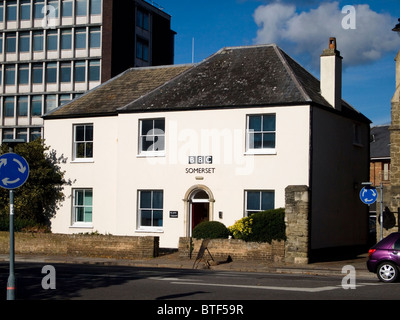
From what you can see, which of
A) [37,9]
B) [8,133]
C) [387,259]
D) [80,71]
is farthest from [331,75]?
[8,133]

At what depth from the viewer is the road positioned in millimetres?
14586

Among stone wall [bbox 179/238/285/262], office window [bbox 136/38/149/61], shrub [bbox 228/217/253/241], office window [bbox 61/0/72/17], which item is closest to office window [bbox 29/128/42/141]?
office window [bbox 61/0/72/17]

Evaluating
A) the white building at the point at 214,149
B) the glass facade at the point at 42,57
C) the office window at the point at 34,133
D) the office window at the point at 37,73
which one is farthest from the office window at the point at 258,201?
the office window at the point at 37,73

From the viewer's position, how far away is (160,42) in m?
75.8

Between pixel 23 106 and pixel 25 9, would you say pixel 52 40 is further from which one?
pixel 23 106

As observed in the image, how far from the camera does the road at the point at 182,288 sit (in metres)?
14.6

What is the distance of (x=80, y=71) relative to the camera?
220 feet

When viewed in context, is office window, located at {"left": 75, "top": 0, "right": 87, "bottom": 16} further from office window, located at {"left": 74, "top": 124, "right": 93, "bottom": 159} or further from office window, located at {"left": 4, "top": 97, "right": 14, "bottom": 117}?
office window, located at {"left": 74, "top": 124, "right": 93, "bottom": 159}

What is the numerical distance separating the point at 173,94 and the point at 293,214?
997cm

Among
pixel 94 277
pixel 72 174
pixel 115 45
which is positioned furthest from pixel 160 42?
pixel 94 277

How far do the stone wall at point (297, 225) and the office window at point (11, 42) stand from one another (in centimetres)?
5054

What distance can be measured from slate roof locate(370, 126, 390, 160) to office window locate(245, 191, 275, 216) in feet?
124

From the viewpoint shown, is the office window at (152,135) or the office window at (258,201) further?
the office window at (152,135)

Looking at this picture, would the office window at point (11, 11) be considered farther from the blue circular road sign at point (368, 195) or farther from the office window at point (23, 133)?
the blue circular road sign at point (368, 195)
